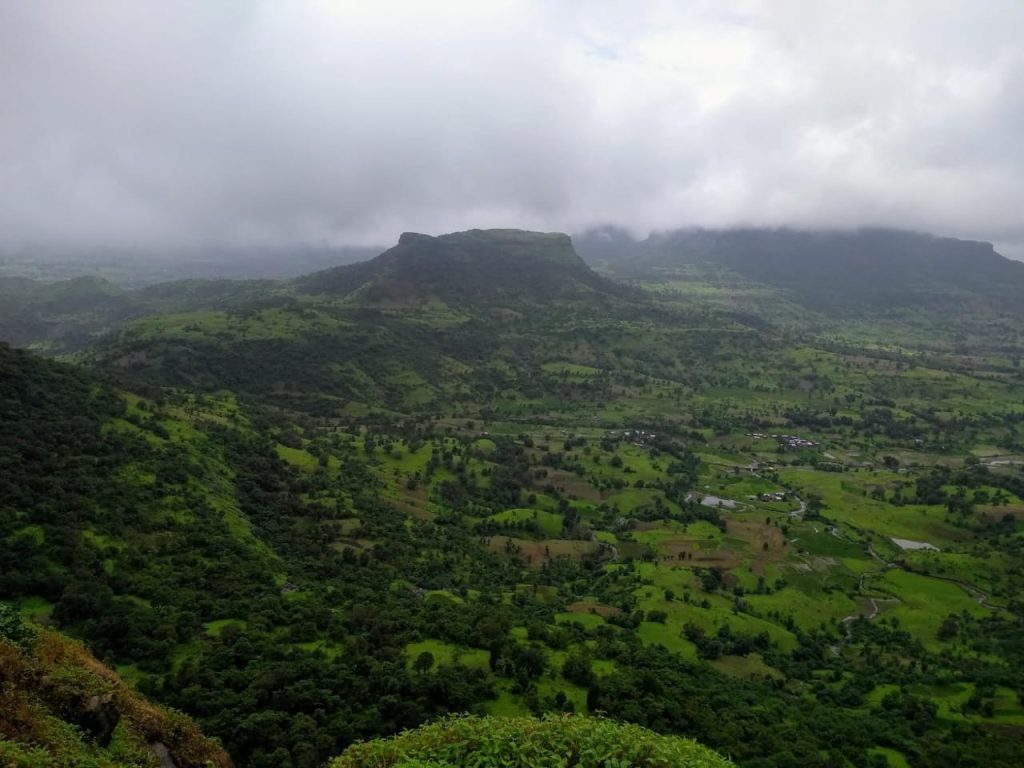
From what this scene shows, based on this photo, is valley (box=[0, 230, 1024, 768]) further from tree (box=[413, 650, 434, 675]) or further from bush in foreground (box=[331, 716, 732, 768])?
bush in foreground (box=[331, 716, 732, 768])

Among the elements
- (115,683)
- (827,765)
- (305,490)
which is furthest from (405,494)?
(115,683)

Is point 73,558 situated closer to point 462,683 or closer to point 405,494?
point 462,683

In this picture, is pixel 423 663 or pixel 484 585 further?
pixel 484 585

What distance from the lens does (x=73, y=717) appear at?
21.4 m

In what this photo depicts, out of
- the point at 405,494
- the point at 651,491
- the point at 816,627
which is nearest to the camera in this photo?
the point at 816,627

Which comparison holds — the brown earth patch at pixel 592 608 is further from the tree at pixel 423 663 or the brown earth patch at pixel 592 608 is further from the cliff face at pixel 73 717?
the cliff face at pixel 73 717

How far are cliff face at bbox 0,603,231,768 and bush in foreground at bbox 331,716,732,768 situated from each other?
7135mm

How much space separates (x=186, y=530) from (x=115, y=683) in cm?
5774

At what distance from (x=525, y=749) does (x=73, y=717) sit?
15.4 meters

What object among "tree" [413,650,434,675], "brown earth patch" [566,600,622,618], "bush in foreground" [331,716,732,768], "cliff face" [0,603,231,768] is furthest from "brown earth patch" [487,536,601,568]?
"bush in foreground" [331,716,732,768]

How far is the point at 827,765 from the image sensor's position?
51312 millimetres

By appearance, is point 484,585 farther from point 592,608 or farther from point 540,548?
point 540,548

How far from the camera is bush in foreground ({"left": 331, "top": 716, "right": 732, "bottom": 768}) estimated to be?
778 inches

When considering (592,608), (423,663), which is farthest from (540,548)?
(423,663)
